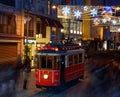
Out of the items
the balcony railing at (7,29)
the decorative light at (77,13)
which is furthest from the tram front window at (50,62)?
the decorative light at (77,13)

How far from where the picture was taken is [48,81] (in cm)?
2269

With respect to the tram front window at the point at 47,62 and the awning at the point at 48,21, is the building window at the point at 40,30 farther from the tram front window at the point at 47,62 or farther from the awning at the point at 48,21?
the tram front window at the point at 47,62

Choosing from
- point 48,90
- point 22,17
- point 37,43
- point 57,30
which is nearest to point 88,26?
point 57,30

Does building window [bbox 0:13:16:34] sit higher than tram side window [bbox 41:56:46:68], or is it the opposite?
building window [bbox 0:13:16:34]

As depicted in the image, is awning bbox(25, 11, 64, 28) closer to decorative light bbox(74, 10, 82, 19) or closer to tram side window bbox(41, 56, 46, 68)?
decorative light bbox(74, 10, 82, 19)

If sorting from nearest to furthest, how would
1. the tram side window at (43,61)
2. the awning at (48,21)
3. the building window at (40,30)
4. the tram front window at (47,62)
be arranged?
the tram front window at (47,62) → the tram side window at (43,61) → the awning at (48,21) → the building window at (40,30)

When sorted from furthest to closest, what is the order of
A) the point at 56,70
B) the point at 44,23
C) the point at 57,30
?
the point at 57,30, the point at 44,23, the point at 56,70

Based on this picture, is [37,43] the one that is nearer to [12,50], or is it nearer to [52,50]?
[12,50]

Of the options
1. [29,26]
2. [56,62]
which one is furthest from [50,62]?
[29,26]

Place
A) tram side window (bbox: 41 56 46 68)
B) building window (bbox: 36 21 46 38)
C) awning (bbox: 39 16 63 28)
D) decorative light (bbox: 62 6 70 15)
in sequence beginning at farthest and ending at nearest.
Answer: building window (bbox: 36 21 46 38) < awning (bbox: 39 16 63 28) < decorative light (bbox: 62 6 70 15) < tram side window (bbox: 41 56 46 68)

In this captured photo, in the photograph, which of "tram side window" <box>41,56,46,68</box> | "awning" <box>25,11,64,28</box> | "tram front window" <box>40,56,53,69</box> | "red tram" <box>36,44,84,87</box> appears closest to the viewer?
"red tram" <box>36,44,84,87</box>

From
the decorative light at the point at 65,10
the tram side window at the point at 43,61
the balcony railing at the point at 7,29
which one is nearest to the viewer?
the tram side window at the point at 43,61

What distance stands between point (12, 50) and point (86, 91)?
15.8 metres

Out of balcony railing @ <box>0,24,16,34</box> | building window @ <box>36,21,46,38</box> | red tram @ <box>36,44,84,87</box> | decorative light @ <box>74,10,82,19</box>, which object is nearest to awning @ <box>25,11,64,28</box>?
building window @ <box>36,21,46,38</box>
